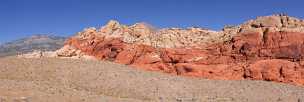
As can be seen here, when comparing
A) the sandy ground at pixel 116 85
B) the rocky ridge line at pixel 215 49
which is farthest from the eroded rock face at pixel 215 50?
the sandy ground at pixel 116 85

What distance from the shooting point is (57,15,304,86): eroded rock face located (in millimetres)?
49375

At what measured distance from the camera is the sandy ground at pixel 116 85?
112 ft

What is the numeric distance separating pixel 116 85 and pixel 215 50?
52.2ft

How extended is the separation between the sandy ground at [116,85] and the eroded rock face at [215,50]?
3041 millimetres

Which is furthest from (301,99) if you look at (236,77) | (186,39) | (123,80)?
(186,39)

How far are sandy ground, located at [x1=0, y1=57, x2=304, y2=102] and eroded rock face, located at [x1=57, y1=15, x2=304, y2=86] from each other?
120 inches

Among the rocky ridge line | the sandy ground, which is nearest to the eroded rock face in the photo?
the rocky ridge line

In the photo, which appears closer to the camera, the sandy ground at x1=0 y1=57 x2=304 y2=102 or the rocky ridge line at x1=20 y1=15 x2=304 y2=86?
the sandy ground at x1=0 y1=57 x2=304 y2=102

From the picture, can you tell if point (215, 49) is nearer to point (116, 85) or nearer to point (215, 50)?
point (215, 50)

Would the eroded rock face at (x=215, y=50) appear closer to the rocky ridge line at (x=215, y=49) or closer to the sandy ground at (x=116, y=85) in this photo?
the rocky ridge line at (x=215, y=49)

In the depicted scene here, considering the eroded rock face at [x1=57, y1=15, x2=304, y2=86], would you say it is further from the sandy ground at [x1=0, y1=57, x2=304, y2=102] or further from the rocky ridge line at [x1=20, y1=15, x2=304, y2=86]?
the sandy ground at [x1=0, y1=57, x2=304, y2=102]

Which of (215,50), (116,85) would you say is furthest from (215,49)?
(116,85)

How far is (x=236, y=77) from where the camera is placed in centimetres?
4912

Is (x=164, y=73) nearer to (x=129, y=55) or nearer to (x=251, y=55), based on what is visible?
(x=129, y=55)
